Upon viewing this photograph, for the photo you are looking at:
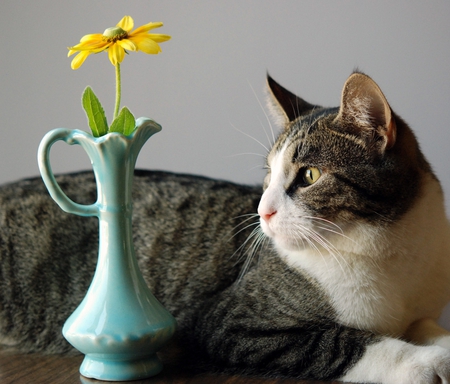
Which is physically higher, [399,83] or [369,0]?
[369,0]

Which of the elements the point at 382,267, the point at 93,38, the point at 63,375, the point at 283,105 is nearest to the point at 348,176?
the point at 382,267

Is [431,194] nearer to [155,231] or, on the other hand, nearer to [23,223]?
[155,231]

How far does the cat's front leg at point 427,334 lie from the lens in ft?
4.00

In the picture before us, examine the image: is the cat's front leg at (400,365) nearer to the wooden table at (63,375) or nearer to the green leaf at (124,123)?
the wooden table at (63,375)

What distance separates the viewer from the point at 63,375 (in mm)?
1173

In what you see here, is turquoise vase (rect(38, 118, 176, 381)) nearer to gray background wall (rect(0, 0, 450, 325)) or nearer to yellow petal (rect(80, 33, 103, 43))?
yellow petal (rect(80, 33, 103, 43))

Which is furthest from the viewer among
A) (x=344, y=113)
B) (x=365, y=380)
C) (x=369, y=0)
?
(x=369, y=0)

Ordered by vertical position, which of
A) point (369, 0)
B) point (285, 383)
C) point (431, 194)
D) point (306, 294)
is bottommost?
point (285, 383)

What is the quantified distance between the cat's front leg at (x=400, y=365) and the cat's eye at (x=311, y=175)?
334mm

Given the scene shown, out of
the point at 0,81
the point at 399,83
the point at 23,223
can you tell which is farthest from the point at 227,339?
the point at 0,81

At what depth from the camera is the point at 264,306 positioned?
4.00 ft

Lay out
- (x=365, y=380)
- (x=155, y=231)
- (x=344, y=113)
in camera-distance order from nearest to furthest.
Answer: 1. (x=365, y=380)
2. (x=344, y=113)
3. (x=155, y=231)

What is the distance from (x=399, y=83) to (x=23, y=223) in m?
1.23

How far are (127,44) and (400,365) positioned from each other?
75cm
